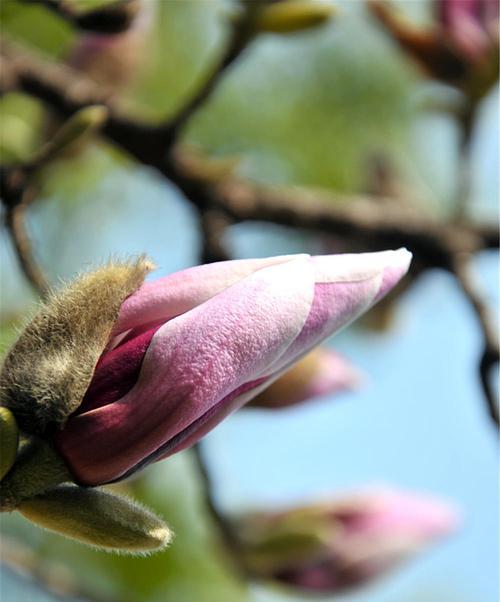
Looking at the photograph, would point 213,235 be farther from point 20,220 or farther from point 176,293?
point 176,293

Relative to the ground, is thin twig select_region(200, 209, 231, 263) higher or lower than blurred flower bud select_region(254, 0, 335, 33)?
lower

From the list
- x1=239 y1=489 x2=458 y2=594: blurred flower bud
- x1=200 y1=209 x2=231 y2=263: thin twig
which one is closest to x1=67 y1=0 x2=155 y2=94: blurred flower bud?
x1=200 y1=209 x2=231 y2=263: thin twig

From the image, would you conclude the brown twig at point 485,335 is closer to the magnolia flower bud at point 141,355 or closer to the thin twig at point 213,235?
the thin twig at point 213,235

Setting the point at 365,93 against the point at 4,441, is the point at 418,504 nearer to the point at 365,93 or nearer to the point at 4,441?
the point at 4,441

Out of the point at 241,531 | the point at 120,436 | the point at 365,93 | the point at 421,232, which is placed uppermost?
the point at 120,436

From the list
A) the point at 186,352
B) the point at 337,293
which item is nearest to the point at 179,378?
the point at 186,352

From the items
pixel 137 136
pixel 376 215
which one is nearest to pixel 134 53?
pixel 137 136

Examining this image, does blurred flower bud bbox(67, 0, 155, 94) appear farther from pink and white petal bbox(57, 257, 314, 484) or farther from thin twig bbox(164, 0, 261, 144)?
pink and white petal bbox(57, 257, 314, 484)
